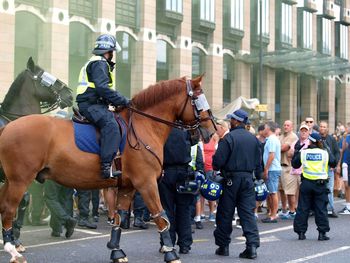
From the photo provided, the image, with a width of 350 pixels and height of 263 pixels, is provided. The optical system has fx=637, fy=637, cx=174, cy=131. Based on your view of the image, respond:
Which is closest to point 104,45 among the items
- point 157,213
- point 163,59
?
point 157,213

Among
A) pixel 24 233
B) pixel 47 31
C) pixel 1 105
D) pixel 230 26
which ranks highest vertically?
pixel 230 26

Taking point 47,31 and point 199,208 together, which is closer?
point 199,208

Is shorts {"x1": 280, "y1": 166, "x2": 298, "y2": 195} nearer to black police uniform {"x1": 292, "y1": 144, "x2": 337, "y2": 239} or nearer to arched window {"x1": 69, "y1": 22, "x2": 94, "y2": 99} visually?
black police uniform {"x1": 292, "y1": 144, "x2": 337, "y2": 239}

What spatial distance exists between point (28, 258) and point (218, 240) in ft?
8.10

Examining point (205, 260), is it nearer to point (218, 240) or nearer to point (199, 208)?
point (218, 240)

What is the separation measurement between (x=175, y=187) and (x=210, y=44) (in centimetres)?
2427

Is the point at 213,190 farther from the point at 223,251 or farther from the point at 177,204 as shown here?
the point at 223,251

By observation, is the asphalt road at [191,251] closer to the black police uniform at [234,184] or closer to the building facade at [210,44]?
the black police uniform at [234,184]

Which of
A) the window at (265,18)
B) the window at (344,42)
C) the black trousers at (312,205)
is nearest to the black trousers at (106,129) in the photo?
the black trousers at (312,205)

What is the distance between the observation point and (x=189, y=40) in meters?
30.6

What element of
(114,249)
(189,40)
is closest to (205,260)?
(114,249)

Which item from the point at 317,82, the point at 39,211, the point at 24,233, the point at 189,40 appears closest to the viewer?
the point at 24,233

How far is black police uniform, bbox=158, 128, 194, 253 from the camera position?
8.51 meters

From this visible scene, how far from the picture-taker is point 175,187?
28.0ft
